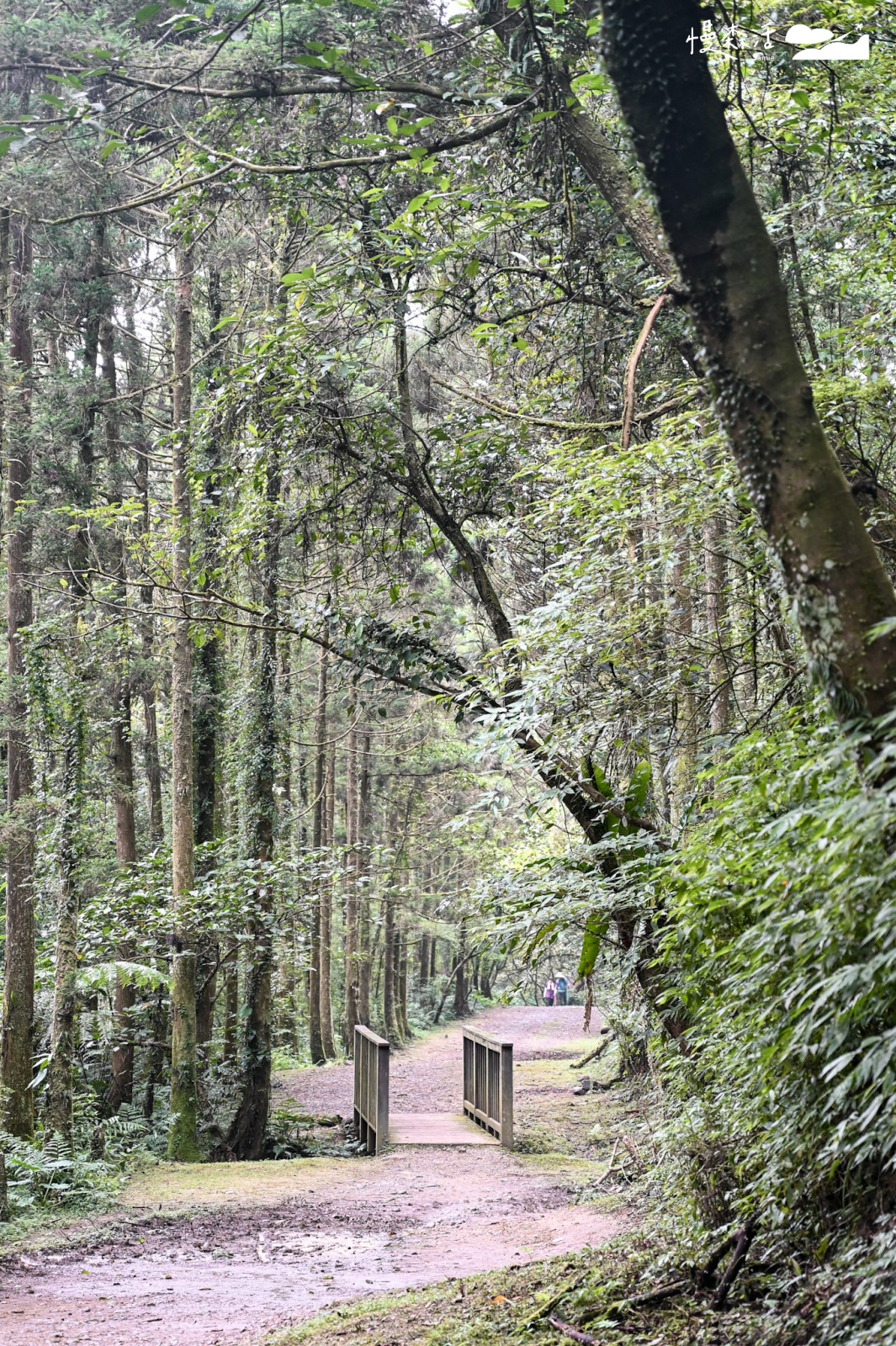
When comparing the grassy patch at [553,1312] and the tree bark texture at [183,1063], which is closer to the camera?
the grassy patch at [553,1312]

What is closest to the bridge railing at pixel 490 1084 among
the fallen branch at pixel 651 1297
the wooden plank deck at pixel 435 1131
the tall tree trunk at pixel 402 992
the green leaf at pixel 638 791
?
the wooden plank deck at pixel 435 1131

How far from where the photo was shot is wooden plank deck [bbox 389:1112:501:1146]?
12.8 meters

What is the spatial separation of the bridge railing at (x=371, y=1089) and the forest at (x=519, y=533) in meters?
1.36

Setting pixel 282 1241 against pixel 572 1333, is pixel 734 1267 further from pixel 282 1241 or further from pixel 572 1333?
pixel 282 1241

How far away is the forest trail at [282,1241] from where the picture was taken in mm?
6023

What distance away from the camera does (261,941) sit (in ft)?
42.1

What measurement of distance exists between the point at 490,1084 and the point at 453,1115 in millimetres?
1855

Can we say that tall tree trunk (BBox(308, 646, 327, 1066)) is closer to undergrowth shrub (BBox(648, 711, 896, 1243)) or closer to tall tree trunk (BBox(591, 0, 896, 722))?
undergrowth shrub (BBox(648, 711, 896, 1243))

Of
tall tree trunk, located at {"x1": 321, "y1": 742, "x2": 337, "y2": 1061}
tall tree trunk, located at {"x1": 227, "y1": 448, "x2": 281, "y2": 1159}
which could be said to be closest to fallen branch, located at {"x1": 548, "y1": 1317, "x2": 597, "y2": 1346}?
tall tree trunk, located at {"x1": 227, "y1": 448, "x2": 281, "y2": 1159}

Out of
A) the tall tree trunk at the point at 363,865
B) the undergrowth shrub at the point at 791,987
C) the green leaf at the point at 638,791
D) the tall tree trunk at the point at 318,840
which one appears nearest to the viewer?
the undergrowth shrub at the point at 791,987

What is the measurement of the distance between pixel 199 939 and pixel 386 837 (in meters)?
13.7

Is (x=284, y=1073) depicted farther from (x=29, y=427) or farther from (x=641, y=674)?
(x=641, y=674)

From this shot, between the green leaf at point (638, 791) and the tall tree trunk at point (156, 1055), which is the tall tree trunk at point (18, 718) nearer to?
the tall tree trunk at point (156, 1055)

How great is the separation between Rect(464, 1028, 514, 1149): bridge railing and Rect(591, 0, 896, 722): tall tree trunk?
1086 cm
